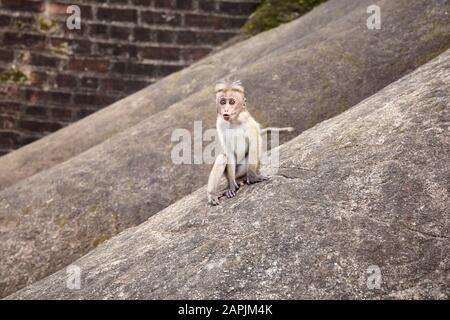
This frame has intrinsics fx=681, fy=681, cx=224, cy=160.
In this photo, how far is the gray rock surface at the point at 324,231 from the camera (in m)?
3.23

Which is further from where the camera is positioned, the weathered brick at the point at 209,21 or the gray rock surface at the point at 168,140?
the weathered brick at the point at 209,21

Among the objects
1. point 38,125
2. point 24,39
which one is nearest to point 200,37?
point 24,39

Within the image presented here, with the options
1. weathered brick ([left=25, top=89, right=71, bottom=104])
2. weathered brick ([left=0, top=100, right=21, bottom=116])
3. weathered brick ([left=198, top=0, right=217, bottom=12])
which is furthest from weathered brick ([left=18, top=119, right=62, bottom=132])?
weathered brick ([left=198, top=0, right=217, bottom=12])

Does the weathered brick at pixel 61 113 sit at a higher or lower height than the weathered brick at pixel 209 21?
lower

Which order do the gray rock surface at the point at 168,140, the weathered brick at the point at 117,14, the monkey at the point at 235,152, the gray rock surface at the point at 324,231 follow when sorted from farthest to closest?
the weathered brick at the point at 117,14 → the gray rock surface at the point at 168,140 → the monkey at the point at 235,152 → the gray rock surface at the point at 324,231

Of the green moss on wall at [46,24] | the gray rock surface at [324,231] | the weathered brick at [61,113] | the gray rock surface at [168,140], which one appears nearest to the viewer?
the gray rock surface at [324,231]

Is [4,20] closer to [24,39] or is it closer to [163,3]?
[24,39]

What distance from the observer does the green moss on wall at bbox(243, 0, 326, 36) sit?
960 centimetres

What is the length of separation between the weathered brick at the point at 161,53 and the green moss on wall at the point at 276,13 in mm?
1165

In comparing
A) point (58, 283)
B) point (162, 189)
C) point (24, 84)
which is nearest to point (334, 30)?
point (162, 189)

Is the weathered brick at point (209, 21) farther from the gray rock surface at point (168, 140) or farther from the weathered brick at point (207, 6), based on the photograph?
the gray rock surface at point (168, 140)

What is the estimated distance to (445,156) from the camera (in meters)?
3.71

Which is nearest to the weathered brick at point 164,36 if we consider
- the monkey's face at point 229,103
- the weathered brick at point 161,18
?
the weathered brick at point 161,18

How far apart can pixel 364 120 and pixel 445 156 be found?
733mm
